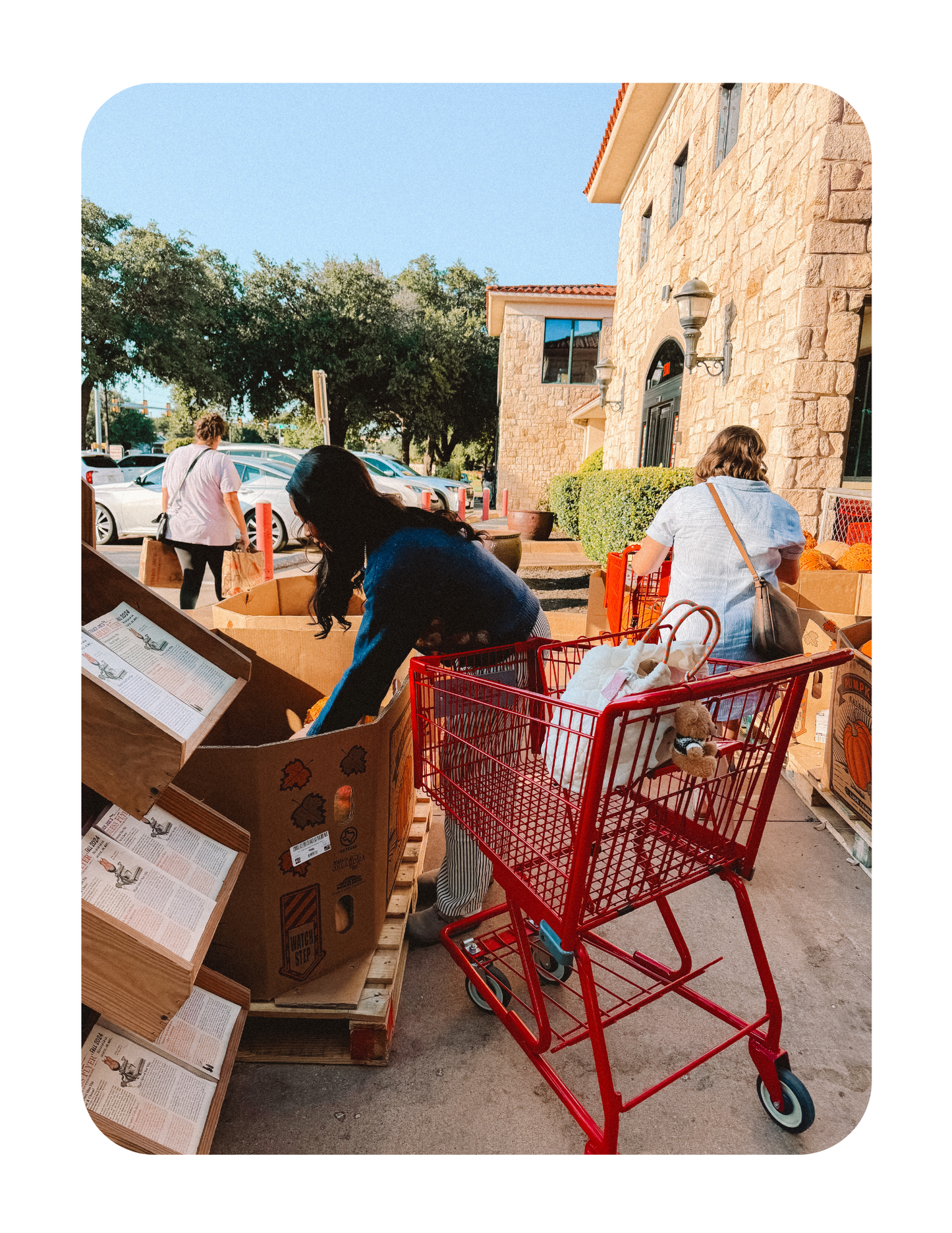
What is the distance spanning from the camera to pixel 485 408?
25.1 meters

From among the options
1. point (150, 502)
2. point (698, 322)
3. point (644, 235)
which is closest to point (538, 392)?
point (644, 235)

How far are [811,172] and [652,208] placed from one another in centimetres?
583

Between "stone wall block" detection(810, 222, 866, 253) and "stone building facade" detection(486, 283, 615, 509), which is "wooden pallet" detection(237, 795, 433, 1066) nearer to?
"stone wall block" detection(810, 222, 866, 253)

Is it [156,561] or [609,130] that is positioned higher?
[609,130]

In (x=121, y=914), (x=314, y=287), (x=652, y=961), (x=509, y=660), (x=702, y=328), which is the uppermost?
(x=314, y=287)

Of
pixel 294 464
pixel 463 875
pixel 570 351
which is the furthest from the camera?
pixel 570 351

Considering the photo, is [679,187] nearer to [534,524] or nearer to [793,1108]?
[534,524]

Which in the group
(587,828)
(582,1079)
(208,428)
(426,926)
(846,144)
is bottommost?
(582,1079)

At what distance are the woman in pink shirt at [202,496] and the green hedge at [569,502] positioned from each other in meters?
7.92

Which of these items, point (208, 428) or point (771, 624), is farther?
point (208, 428)

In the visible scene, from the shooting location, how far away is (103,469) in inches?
→ 535

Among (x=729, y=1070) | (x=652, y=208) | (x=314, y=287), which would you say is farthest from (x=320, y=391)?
(x=314, y=287)

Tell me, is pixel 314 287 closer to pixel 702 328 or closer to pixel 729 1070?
pixel 702 328

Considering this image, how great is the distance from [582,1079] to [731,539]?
79.1 inches
